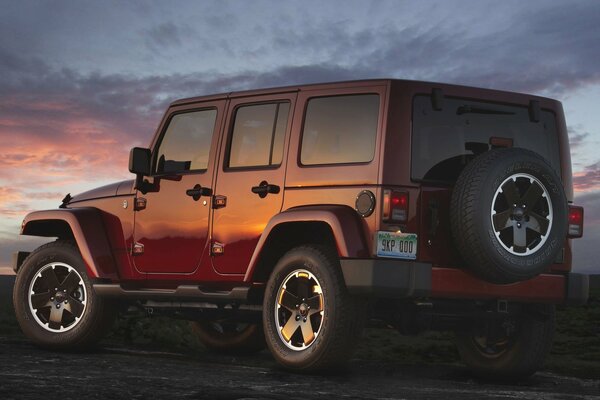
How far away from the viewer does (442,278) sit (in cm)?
679

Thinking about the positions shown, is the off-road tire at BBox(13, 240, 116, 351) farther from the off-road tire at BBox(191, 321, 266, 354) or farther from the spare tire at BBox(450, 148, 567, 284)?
the spare tire at BBox(450, 148, 567, 284)

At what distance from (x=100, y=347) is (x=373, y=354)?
10.4 feet

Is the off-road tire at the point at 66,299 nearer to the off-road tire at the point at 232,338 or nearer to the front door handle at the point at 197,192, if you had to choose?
the off-road tire at the point at 232,338

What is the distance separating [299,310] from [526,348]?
2.04m

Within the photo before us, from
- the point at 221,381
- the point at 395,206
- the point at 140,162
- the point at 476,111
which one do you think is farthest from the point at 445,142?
the point at 140,162

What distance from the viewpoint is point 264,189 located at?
24.4 ft

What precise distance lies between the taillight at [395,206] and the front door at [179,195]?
1838 mm

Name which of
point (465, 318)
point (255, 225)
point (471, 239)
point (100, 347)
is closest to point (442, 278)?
point (471, 239)

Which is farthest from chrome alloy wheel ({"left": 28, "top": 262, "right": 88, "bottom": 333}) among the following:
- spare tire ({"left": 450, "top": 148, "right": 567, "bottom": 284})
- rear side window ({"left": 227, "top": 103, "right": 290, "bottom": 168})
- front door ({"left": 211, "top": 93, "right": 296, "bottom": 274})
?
spare tire ({"left": 450, "top": 148, "right": 567, "bottom": 284})

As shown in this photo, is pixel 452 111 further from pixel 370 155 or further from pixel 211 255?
pixel 211 255

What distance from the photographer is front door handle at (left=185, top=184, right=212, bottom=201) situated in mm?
7971

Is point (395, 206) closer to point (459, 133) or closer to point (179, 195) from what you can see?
point (459, 133)

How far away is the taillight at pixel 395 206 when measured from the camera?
21.8ft

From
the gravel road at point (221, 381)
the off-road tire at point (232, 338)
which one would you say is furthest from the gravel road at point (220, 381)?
the off-road tire at point (232, 338)
